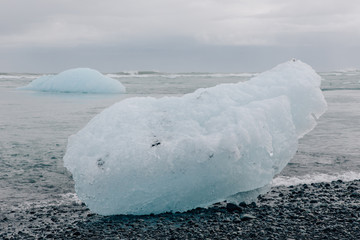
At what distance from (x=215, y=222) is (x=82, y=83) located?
19.3 meters

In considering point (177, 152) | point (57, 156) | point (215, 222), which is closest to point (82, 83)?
point (57, 156)

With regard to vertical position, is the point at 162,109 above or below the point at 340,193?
above

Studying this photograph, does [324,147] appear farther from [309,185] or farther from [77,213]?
[77,213]

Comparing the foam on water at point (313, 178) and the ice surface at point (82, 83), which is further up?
the ice surface at point (82, 83)

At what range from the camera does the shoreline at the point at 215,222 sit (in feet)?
12.6

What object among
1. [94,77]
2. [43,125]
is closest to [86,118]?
[43,125]

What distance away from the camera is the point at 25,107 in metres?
14.6

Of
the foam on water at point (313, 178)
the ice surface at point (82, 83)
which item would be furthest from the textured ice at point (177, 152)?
the ice surface at point (82, 83)

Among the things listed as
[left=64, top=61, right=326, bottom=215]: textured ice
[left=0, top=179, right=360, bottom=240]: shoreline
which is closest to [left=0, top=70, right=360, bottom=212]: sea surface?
[left=0, top=179, right=360, bottom=240]: shoreline

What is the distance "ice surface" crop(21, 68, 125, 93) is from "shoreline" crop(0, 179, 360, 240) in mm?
17658

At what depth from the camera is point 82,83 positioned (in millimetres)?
22328

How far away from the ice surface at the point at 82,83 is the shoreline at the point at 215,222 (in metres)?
17.7

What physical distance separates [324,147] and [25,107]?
10474mm

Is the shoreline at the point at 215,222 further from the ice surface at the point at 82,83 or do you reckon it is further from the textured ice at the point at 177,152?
the ice surface at the point at 82,83
